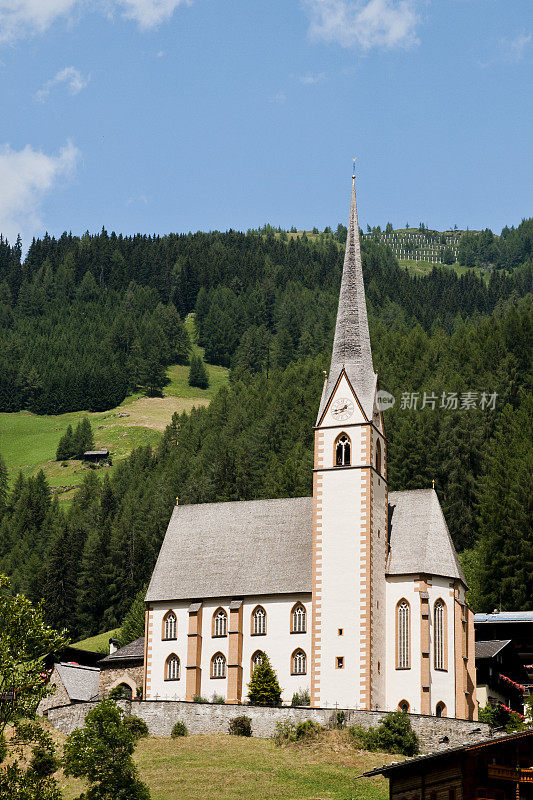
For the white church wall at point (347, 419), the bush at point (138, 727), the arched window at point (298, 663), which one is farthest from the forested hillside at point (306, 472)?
the bush at point (138, 727)

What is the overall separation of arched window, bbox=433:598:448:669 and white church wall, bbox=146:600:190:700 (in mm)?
15759

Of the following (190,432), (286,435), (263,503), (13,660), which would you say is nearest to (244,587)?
(263,503)

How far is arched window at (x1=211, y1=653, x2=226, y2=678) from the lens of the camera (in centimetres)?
6812

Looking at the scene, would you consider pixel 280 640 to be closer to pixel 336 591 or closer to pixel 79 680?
pixel 336 591

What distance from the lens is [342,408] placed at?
68875mm

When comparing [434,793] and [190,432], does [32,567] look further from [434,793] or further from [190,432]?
[434,793]

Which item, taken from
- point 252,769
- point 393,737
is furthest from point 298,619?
point 252,769

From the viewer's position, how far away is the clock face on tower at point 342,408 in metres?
68.6

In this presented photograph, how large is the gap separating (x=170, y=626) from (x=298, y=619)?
8.79 m

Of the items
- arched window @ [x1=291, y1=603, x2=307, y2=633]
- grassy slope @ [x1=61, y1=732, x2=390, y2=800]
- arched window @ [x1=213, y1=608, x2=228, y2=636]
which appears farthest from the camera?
arched window @ [x1=213, y1=608, x2=228, y2=636]

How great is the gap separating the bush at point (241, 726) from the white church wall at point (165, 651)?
9.63 m

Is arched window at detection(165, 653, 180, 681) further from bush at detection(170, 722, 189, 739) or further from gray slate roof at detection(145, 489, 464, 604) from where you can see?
bush at detection(170, 722, 189, 739)

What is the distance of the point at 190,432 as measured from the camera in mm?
149000

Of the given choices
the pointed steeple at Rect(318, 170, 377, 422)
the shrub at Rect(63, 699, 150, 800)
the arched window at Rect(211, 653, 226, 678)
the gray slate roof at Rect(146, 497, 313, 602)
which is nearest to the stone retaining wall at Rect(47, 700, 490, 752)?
the arched window at Rect(211, 653, 226, 678)
